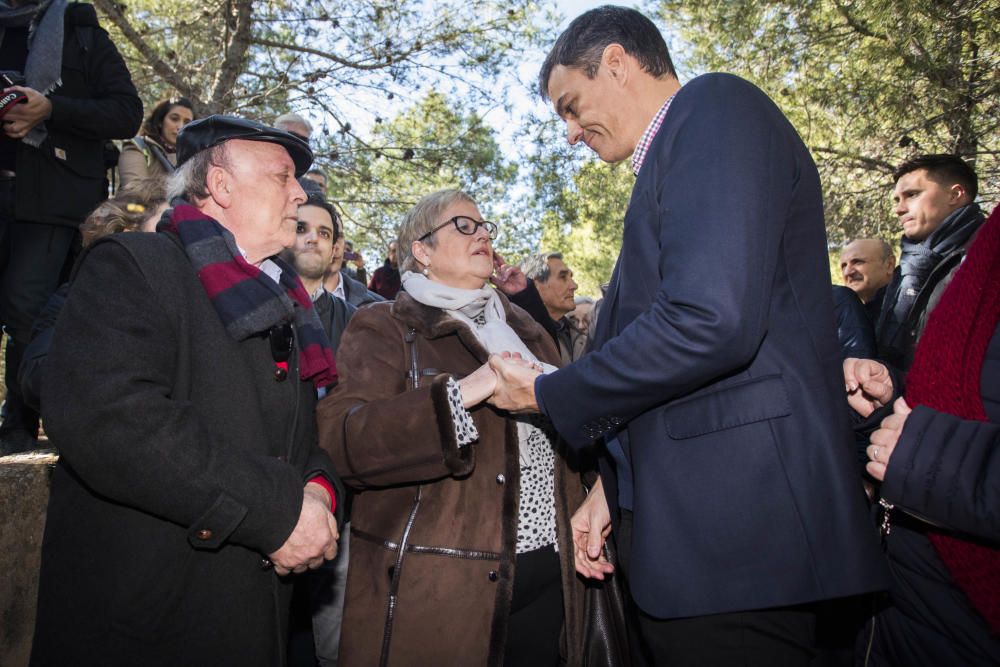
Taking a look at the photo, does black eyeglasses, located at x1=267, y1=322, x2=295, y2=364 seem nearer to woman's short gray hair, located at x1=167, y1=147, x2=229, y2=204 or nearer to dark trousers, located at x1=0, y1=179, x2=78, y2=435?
woman's short gray hair, located at x1=167, y1=147, x2=229, y2=204

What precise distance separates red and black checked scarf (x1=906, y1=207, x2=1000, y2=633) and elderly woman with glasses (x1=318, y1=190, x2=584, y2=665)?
3.45 feet

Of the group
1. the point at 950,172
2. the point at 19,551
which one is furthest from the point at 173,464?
the point at 950,172

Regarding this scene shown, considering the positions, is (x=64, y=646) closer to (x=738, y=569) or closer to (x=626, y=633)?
(x=738, y=569)

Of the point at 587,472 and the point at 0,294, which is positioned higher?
the point at 0,294

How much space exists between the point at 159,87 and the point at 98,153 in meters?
6.41

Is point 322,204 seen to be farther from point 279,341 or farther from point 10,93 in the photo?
point 279,341

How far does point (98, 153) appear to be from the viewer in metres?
3.51

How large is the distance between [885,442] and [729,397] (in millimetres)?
366

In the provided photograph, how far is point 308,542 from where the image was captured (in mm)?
1687

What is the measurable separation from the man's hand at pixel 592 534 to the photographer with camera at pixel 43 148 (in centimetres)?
250

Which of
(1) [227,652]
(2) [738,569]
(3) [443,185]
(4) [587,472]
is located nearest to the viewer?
(2) [738,569]

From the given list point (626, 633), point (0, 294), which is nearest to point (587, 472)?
point (626, 633)

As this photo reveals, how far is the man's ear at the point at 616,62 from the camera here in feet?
6.15

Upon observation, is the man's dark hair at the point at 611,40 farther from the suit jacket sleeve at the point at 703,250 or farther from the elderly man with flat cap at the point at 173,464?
the elderly man with flat cap at the point at 173,464
